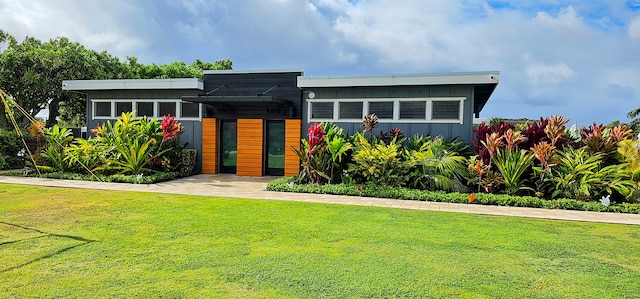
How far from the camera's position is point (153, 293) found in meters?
3.15

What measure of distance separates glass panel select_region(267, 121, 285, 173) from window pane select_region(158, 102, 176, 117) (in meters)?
3.31

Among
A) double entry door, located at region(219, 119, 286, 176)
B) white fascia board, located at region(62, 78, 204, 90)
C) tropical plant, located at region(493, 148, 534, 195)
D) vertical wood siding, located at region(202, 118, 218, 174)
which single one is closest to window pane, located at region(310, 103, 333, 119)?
double entry door, located at region(219, 119, 286, 176)

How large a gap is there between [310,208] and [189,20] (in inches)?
282

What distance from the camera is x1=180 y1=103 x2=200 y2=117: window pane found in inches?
523

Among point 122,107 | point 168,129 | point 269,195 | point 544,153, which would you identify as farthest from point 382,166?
point 122,107

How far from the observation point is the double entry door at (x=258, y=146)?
12844mm

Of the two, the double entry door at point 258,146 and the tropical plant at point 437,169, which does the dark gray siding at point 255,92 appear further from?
the tropical plant at point 437,169

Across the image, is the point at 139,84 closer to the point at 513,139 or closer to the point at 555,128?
the point at 513,139

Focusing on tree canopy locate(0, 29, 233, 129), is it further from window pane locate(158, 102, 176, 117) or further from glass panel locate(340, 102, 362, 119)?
glass panel locate(340, 102, 362, 119)

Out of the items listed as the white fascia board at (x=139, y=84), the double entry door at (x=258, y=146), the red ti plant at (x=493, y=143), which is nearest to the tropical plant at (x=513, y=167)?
the red ti plant at (x=493, y=143)

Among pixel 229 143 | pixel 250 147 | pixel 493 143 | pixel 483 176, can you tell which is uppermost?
pixel 493 143

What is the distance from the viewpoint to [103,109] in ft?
45.9

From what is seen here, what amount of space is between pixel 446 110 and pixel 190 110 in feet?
26.7

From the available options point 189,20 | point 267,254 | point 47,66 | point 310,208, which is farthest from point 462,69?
point 47,66
